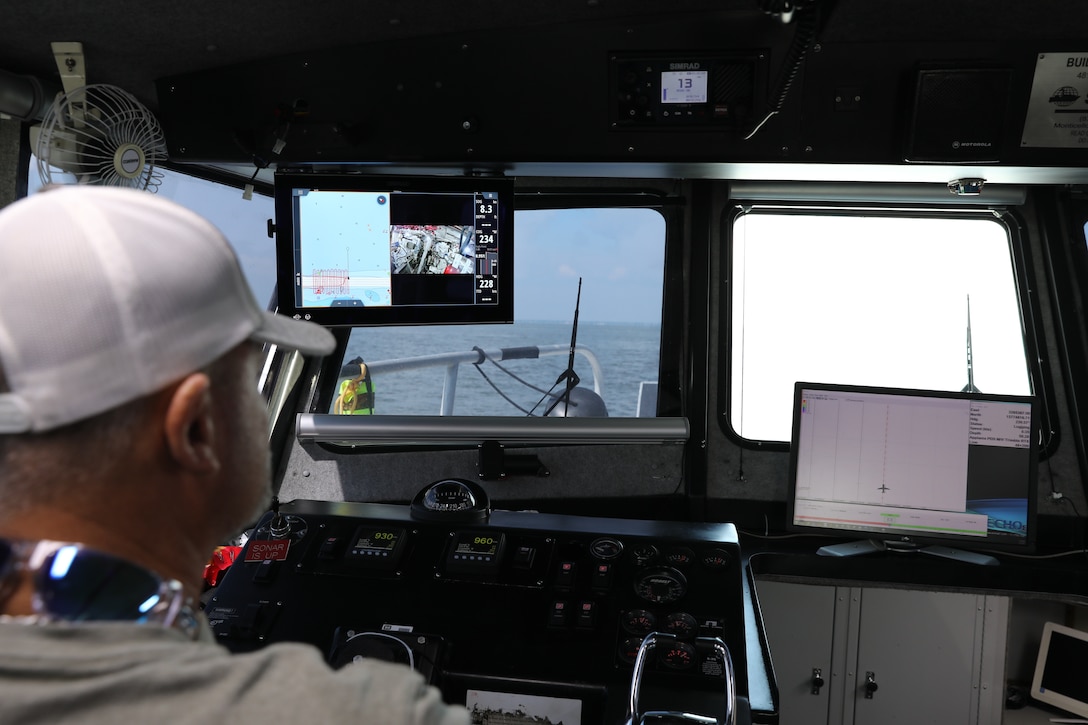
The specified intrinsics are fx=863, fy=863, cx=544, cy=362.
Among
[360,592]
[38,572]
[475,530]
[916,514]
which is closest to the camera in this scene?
[38,572]

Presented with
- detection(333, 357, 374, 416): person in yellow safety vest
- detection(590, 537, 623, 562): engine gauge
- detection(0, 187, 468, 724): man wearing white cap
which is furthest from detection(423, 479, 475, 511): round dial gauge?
detection(0, 187, 468, 724): man wearing white cap

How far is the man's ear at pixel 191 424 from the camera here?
0.64 m

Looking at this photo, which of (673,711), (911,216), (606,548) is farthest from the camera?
(911,216)

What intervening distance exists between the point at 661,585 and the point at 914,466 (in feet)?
3.22

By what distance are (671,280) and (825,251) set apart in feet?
1.53

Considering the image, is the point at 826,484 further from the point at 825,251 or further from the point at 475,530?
the point at 475,530

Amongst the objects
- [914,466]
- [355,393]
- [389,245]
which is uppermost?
[389,245]

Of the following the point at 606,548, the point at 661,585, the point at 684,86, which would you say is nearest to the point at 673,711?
the point at 661,585

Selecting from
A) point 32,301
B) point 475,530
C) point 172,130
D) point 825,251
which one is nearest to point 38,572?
point 32,301

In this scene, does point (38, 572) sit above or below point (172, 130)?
below

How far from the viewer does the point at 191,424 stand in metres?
0.66

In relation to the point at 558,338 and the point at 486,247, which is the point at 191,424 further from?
the point at 558,338

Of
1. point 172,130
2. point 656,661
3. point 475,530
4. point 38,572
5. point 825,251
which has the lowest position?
point 656,661

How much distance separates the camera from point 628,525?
1.82 metres
